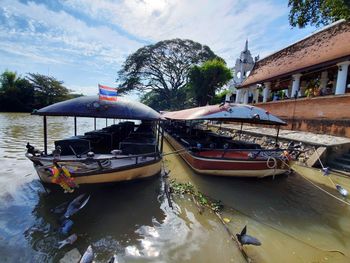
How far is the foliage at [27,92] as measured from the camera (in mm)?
43500

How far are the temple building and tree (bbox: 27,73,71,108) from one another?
46.8 meters

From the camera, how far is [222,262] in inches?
132

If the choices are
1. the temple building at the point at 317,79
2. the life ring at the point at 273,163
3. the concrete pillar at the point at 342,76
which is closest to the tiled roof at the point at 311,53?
the temple building at the point at 317,79

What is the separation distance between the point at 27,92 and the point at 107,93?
50602 millimetres

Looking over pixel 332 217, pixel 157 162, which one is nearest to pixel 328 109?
pixel 332 217

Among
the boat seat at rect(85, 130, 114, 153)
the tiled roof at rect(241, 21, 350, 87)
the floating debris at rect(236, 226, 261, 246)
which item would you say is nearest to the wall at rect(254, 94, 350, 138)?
the tiled roof at rect(241, 21, 350, 87)

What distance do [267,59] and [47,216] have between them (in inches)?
909

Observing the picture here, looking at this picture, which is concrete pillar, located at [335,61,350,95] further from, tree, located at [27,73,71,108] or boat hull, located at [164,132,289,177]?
tree, located at [27,73,71,108]

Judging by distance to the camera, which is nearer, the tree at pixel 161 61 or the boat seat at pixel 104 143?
the boat seat at pixel 104 143

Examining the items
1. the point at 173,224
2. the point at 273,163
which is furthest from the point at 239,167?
the point at 173,224

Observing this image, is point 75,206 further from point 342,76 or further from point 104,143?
point 342,76

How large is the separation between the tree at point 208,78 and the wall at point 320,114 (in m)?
14.9

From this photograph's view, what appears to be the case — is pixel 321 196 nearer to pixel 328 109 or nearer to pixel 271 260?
pixel 271 260

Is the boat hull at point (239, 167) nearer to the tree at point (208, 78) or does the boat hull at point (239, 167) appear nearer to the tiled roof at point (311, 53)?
the tiled roof at point (311, 53)
